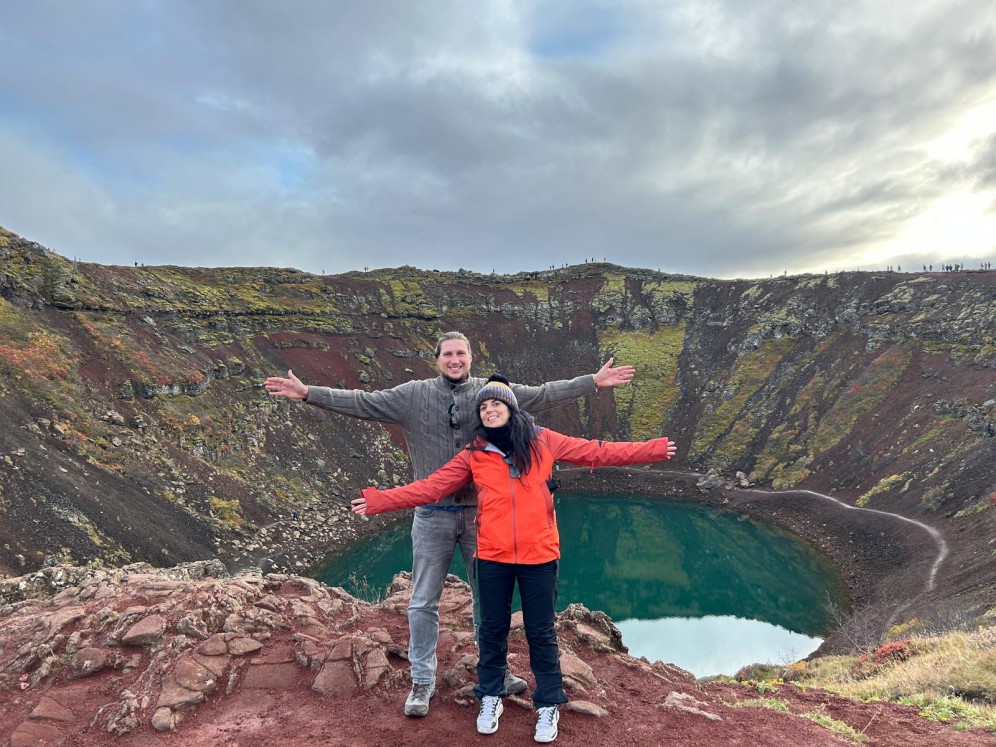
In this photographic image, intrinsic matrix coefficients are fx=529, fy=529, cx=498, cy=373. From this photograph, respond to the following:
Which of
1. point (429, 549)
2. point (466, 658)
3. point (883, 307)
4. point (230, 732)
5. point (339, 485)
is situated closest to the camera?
point (230, 732)

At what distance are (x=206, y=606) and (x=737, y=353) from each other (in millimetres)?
60024

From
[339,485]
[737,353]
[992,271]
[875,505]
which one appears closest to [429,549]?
[339,485]

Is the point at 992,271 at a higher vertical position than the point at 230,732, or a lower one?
higher

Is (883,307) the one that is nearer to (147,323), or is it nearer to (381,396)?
(381,396)

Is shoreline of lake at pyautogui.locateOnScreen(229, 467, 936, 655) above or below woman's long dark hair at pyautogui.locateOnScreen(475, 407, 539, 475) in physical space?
below

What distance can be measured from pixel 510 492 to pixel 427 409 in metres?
1.42

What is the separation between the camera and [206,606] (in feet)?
23.8

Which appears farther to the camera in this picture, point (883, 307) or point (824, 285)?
point (824, 285)

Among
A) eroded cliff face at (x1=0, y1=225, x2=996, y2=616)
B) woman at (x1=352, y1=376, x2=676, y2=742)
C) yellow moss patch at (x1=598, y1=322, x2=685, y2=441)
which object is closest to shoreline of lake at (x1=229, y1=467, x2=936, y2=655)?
eroded cliff face at (x1=0, y1=225, x2=996, y2=616)

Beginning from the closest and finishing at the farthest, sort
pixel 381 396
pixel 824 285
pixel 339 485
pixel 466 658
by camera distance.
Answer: pixel 381 396
pixel 466 658
pixel 339 485
pixel 824 285

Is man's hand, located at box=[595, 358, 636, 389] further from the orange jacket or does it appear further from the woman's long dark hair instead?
the woman's long dark hair

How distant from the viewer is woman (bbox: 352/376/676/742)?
4789 mm

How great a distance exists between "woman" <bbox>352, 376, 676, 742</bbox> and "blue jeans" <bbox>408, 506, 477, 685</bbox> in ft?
1.53

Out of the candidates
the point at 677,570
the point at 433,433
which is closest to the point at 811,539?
the point at 677,570
